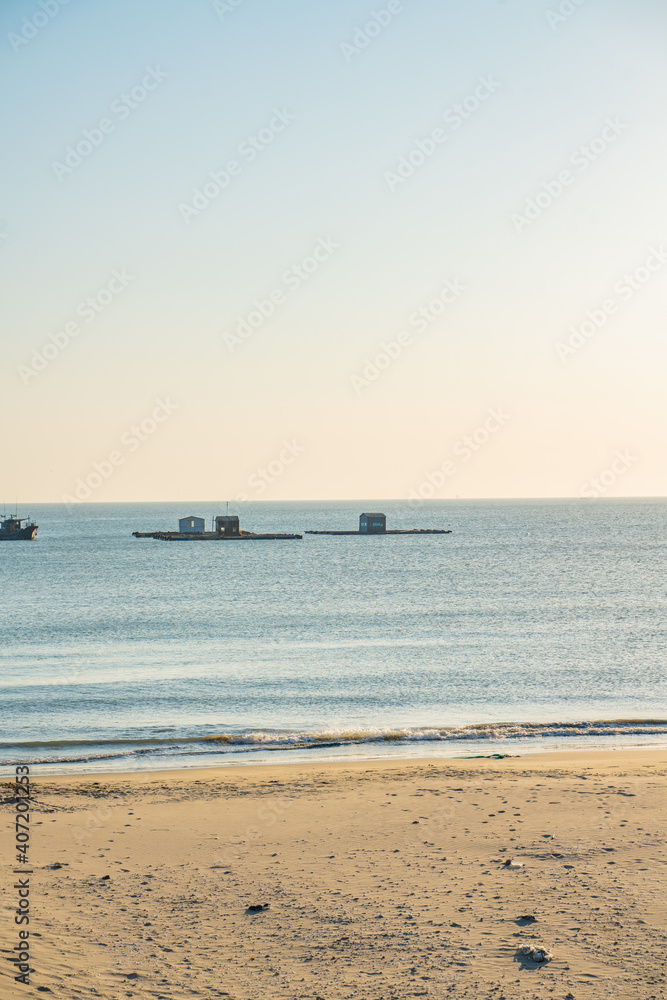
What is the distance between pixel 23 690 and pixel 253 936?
21.4 m

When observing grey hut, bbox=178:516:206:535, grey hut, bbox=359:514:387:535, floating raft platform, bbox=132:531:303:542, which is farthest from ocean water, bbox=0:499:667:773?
grey hut, bbox=359:514:387:535

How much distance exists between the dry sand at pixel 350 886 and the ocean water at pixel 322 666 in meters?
4.63

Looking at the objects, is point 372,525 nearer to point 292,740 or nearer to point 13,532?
point 13,532

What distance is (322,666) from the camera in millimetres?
33625

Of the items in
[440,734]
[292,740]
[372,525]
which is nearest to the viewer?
[292,740]

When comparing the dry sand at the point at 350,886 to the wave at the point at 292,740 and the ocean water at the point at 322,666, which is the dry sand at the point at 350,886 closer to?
the wave at the point at 292,740

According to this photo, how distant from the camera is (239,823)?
48.0 feet

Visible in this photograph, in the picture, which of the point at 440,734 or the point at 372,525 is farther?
the point at 372,525

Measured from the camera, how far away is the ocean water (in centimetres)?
2270

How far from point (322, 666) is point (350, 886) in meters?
22.3

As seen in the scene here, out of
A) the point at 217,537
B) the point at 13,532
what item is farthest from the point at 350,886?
the point at 13,532

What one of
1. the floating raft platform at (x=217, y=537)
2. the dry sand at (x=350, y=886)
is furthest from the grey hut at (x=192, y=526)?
the dry sand at (x=350, y=886)

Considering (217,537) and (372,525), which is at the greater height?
(372,525)

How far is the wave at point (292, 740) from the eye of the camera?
21.4 metres
